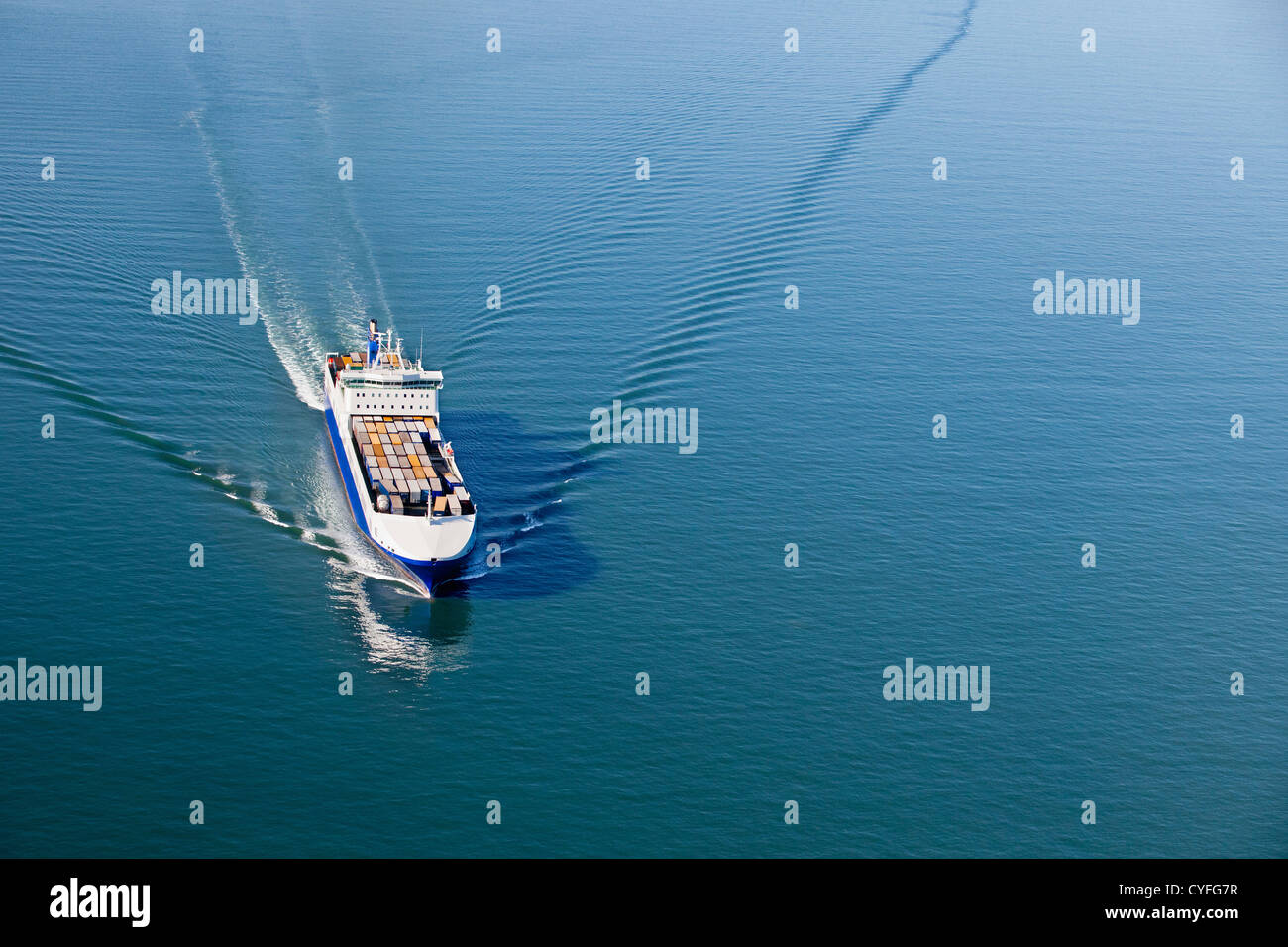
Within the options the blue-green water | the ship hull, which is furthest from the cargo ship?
the blue-green water

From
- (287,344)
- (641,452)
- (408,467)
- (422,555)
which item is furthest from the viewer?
(287,344)

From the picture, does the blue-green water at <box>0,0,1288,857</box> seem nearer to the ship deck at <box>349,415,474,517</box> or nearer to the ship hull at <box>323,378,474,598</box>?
the ship hull at <box>323,378,474,598</box>

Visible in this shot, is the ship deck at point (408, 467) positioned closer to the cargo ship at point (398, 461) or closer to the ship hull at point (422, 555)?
the cargo ship at point (398, 461)

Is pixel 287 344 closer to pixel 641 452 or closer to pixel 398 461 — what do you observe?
pixel 398 461

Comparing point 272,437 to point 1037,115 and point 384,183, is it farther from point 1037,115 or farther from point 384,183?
point 1037,115

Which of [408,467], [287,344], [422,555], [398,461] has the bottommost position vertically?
[422,555]

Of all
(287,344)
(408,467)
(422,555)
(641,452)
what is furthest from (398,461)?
(287,344)
